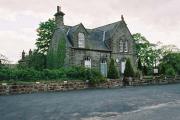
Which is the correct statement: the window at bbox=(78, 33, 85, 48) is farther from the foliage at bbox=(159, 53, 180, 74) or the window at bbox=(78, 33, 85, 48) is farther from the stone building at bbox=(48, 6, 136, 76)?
the foliage at bbox=(159, 53, 180, 74)

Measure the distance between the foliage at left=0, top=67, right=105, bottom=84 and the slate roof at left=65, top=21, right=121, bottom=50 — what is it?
10.5m

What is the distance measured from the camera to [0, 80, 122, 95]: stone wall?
22938 millimetres

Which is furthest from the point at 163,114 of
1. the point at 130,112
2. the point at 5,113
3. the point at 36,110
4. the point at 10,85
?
the point at 10,85

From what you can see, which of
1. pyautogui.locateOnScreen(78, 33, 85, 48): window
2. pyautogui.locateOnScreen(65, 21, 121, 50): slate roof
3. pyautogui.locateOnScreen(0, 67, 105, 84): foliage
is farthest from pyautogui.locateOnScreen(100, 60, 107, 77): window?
pyautogui.locateOnScreen(0, 67, 105, 84): foliage

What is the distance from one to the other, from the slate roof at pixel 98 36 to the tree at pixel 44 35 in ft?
39.8

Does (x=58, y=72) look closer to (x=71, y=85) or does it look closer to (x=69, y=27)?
(x=71, y=85)

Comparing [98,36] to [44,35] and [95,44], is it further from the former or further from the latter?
[44,35]

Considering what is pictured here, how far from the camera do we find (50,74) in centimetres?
2780

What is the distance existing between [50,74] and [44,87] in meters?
2.81

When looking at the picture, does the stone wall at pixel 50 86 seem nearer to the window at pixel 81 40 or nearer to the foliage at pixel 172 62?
the window at pixel 81 40

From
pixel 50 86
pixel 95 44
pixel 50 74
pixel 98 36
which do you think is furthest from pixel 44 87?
pixel 98 36

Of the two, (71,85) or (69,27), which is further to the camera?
(69,27)

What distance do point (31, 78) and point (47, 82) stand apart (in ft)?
5.94

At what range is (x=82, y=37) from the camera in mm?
39750
